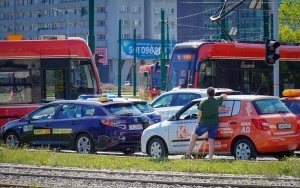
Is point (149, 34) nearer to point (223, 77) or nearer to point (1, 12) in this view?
point (1, 12)

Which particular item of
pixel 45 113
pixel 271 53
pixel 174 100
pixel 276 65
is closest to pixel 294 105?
pixel 271 53

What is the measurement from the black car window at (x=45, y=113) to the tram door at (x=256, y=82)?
39.0ft

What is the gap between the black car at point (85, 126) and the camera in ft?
69.8

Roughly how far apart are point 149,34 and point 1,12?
70.5 feet

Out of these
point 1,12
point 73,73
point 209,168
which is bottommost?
point 209,168

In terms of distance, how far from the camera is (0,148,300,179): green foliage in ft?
53.3

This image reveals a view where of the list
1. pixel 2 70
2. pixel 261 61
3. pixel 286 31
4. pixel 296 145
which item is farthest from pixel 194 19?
pixel 296 145

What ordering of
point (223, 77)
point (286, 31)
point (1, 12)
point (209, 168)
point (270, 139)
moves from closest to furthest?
point (209, 168), point (270, 139), point (223, 77), point (286, 31), point (1, 12)

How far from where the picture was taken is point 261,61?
110 feet

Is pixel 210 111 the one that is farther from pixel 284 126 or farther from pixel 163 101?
pixel 163 101

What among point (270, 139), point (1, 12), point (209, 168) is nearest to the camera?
point (209, 168)

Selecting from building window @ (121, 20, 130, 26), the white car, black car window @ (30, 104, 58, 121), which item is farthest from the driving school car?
building window @ (121, 20, 130, 26)

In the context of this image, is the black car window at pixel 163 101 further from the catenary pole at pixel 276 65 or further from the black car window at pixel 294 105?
the black car window at pixel 294 105

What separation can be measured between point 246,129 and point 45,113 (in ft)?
22.7
